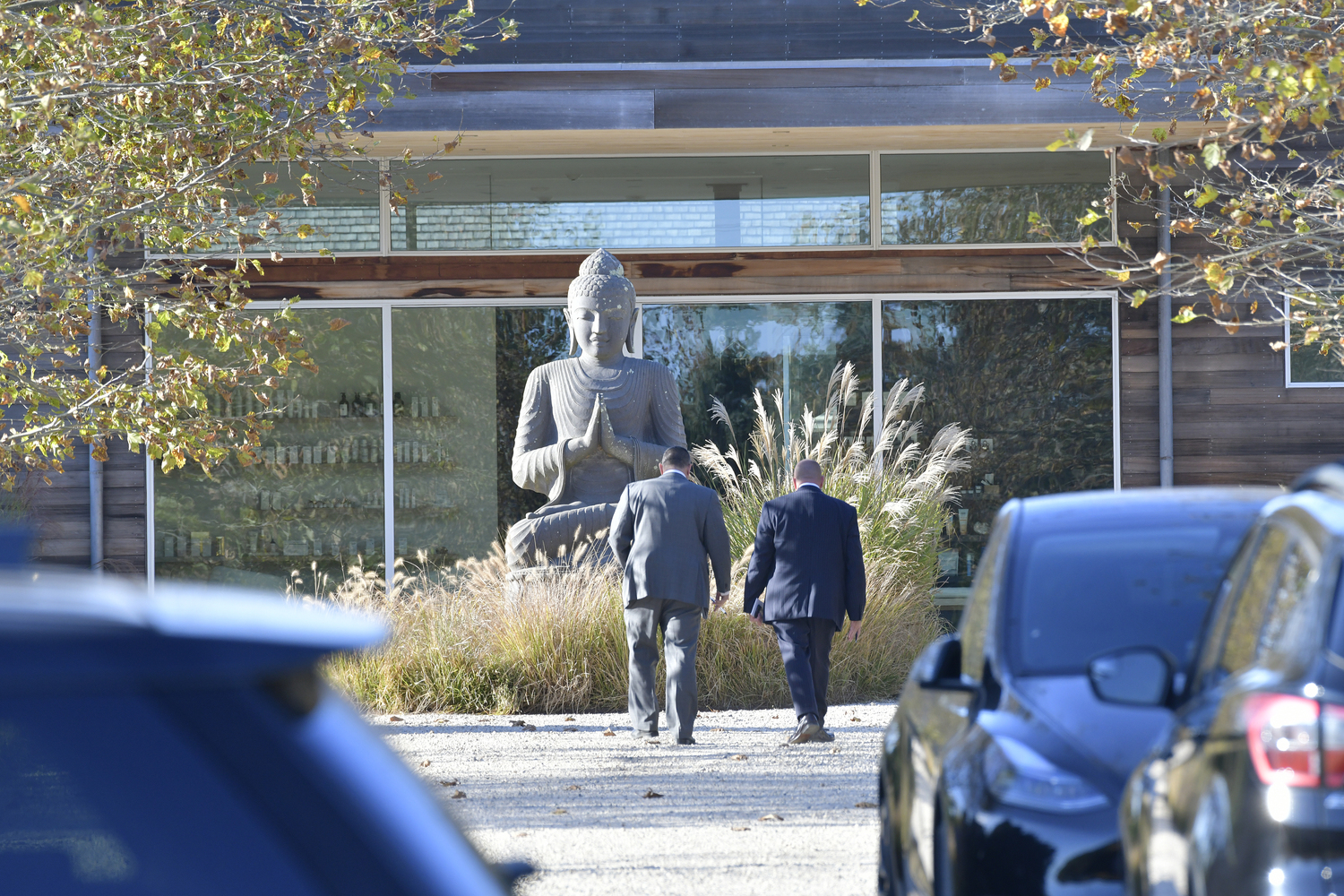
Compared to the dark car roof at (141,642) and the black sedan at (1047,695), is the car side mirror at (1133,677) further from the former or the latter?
the dark car roof at (141,642)

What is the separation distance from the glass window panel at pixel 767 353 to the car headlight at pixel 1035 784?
32.9ft

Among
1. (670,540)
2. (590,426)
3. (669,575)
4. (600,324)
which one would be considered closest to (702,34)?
(600,324)

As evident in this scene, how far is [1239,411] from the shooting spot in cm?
1303

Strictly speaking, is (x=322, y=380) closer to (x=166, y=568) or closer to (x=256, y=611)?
(x=166, y=568)

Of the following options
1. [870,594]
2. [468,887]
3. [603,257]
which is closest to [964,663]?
[468,887]

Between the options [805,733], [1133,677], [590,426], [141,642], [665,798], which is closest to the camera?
[141,642]

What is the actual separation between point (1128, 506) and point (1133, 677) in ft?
3.86

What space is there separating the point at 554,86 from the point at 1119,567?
29.4ft

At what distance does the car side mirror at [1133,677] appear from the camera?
10.1ft

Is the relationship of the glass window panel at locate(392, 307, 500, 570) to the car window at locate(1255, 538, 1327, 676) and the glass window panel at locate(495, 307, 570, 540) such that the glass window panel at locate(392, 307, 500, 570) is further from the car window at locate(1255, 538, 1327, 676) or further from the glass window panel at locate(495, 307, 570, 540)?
the car window at locate(1255, 538, 1327, 676)

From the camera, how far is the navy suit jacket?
27.5ft

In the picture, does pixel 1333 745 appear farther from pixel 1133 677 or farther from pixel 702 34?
pixel 702 34

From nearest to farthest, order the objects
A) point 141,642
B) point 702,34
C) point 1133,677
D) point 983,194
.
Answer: point 141,642, point 1133,677, point 702,34, point 983,194

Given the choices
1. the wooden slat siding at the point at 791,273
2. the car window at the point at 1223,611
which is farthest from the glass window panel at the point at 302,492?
the car window at the point at 1223,611
